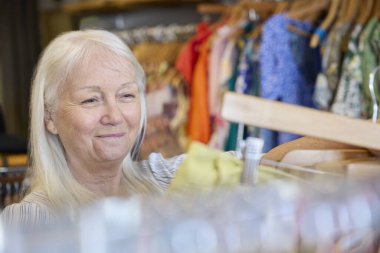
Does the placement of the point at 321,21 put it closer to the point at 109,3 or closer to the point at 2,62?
the point at 109,3

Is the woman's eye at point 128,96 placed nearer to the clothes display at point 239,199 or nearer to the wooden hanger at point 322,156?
the clothes display at point 239,199

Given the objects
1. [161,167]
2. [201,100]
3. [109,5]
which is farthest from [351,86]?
[109,5]

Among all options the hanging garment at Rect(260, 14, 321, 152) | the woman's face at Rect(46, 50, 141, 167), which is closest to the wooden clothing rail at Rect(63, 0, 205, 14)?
the hanging garment at Rect(260, 14, 321, 152)

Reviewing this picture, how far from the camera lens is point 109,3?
5.34 metres

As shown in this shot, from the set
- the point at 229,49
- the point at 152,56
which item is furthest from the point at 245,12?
the point at 152,56

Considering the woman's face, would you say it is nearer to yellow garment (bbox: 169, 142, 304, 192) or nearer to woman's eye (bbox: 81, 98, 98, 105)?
woman's eye (bbox: 81, 98, 98, 105)

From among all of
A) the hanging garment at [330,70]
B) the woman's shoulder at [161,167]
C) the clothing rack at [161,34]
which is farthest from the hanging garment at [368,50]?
the clothing rack at [161,34]

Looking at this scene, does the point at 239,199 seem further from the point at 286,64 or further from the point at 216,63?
the point at 216,63

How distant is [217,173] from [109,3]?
173 inches

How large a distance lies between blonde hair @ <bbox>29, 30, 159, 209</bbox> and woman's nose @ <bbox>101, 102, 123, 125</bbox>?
115 millimetres

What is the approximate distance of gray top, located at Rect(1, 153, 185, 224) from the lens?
138 cm

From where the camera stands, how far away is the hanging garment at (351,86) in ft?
10.3

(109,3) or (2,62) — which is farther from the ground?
(109,3)

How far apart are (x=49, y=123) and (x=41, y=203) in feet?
0.86
